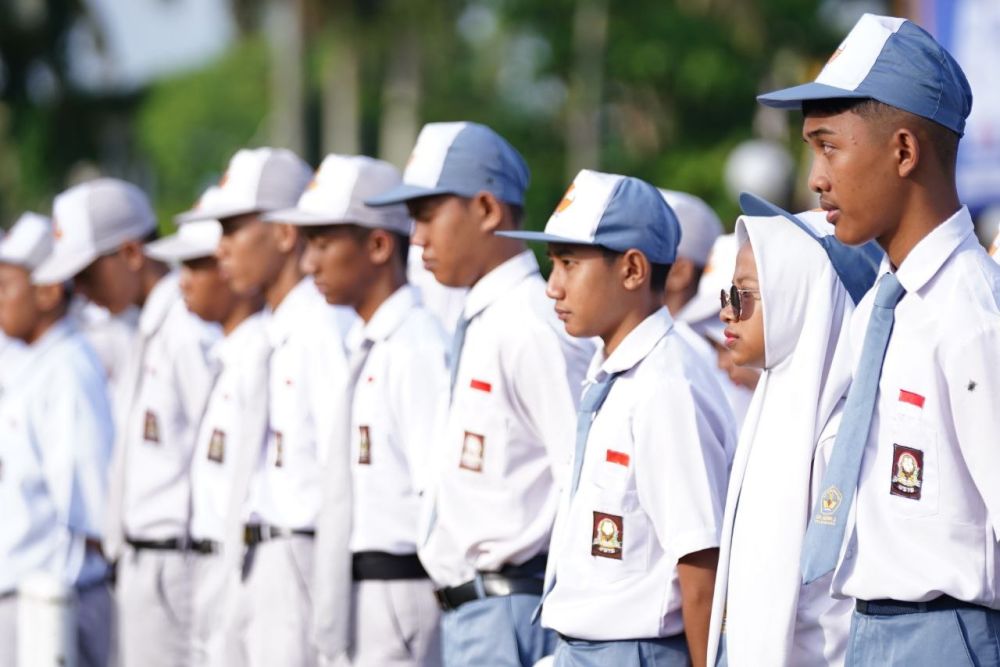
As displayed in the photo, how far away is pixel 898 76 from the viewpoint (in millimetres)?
4113

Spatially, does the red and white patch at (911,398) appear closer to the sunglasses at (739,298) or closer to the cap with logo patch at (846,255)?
the cap with logo patch at (846,255)

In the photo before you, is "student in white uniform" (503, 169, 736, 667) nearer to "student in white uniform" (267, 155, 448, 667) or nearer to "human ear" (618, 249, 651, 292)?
"human ear" (618, 249, 651, 292)

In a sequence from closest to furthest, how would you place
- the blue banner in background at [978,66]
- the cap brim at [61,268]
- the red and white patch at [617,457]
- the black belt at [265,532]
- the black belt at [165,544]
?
the red and white patch at [617,457] → the black belt at [265,532] → the black belt at [165,544] → the cap brim at [61,268] → the blue banner in background at [978,66]

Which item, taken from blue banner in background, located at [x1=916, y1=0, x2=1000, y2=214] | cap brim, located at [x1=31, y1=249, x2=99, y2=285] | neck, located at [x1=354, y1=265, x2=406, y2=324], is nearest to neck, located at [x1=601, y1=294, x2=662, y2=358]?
neck, located at [x1=354, y1=265, x2=406, y2=324]

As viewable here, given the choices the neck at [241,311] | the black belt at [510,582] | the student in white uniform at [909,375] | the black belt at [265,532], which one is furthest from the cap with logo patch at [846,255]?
the neck at [241,311]

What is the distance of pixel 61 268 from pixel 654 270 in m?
4.25

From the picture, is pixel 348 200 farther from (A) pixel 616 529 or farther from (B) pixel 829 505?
(B) pixel 829 505

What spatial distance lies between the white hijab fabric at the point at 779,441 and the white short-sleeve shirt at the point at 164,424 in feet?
14.1

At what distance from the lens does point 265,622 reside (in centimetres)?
700

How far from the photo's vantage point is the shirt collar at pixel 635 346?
5.18 metres

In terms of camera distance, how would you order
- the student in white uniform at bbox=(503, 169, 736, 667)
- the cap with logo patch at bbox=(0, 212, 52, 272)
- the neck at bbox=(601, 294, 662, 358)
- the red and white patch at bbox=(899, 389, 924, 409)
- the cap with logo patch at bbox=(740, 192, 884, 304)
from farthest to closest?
the cap with logo patch at bbox=(0, 212, 52, 272)
the neck at bbox=(601, 294, 662, 358)
the student in white uniform at bbox=(503, 169, 736, 667)
the cap with logo patch at bbox=(740, 192, 884, 304)
the red and white patch at bbox=(899, 389, 924, 409)

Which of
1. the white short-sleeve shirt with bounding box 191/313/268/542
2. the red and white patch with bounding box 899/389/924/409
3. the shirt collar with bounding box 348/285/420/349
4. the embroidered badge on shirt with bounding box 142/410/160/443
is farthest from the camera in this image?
the embroidered badge on shirt with bounding box 142/410/160/443

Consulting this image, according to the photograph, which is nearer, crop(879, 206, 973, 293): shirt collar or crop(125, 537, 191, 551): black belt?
crop(879, 206, 973, 293): shirt collar

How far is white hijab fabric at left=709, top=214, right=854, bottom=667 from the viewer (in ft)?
13.7
